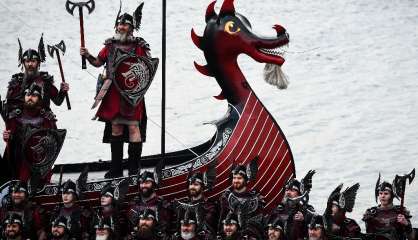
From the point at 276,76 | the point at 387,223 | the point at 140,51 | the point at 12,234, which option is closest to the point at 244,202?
the point at 387,223

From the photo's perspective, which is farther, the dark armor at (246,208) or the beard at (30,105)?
the beard at (30,105)

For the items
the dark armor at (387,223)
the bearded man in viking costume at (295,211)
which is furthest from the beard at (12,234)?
the dark armor at (387,223)

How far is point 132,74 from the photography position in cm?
1620

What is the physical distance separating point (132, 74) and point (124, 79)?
8 centimetres

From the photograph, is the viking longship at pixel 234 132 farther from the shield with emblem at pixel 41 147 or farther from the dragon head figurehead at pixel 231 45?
the shield with emblem at pixel 41 147

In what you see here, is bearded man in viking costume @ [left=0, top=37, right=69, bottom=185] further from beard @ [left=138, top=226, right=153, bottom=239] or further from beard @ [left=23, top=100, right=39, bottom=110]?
beard @ [left=138, top=226, right=153, bottom=239]

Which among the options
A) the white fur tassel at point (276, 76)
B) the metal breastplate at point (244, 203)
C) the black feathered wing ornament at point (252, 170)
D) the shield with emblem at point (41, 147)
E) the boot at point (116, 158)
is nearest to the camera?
the metal breastplate at point (244, 203)

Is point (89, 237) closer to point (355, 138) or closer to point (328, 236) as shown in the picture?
point (328, 236)

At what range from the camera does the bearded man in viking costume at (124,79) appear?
637 inches

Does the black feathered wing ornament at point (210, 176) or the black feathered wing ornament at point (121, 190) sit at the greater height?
the black feathered wing ornament at point (210, 176)

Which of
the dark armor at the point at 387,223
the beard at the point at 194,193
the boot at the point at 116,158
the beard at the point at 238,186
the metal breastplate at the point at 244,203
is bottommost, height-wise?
the dark armor at the point at 387,223

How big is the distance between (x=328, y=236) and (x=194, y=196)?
1297 mm

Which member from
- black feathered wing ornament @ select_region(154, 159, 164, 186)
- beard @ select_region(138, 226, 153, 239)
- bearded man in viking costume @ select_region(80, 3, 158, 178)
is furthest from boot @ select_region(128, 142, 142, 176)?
beard @ select_region(138, 226, 153, 239)

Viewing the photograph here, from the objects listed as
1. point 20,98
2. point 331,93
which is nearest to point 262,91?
point 331,93
